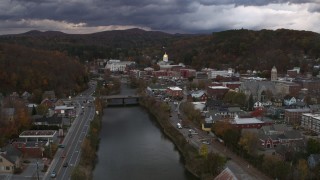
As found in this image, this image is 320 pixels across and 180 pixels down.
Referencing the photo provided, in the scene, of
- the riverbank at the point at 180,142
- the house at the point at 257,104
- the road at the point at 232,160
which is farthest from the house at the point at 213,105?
the road at the point at 232,160

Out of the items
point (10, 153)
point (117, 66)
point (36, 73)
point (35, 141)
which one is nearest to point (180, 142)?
point (35, 141)

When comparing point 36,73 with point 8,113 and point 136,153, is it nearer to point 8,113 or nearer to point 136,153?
point 8,113

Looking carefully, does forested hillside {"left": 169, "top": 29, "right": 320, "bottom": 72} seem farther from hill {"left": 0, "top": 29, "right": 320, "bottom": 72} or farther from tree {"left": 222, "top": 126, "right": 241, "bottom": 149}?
tree {"left": 222, "top": 126, "right": 241, "bottom": 149}

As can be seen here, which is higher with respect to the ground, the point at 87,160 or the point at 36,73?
the point at 36,73

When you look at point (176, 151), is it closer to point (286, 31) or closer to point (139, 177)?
point (139, 177)

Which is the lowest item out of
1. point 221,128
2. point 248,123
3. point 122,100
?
point 122,100

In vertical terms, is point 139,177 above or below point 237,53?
below

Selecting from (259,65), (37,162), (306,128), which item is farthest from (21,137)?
(259,65)

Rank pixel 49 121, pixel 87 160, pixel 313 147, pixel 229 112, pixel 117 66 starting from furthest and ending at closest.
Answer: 1. pixel 117 66
2. pixel 229 112
3. pixel 49 121
4. pixel 87 160
5. pixel 313 147
